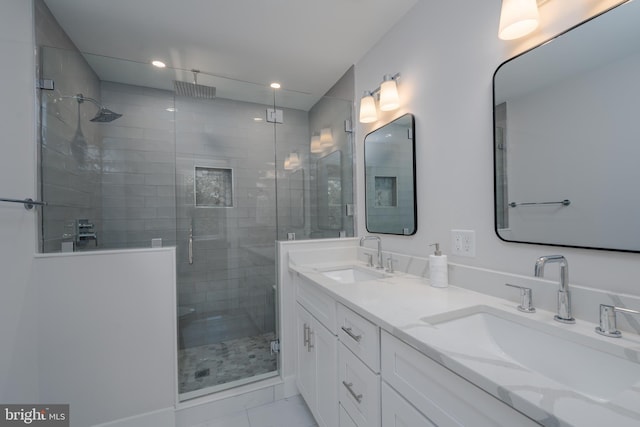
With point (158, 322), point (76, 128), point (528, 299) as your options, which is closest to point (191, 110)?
point (76, 128)

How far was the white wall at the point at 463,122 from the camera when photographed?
0.86m

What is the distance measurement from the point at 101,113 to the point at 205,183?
828 mm

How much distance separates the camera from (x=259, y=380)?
1873 mm

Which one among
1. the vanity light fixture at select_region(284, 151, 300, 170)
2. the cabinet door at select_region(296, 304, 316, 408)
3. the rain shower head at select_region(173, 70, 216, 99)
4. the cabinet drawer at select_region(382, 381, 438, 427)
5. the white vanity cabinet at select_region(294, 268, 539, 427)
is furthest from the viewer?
the vanity light fixture at select_region(284, 151, 300, 170)

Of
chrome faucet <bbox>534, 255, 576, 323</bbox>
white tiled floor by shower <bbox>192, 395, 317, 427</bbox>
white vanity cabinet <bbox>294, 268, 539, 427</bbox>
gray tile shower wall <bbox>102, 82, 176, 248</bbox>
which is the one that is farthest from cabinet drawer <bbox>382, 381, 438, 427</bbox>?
gray tile shower wall <bbox>102, 82, 176, 248</bbox>

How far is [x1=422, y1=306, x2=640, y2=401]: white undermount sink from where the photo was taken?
624 millimetres

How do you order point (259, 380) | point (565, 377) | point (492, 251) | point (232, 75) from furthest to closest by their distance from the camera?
1. point (232, 75)
2. point (259, 380)
3. point (492, 251)
4. point (565, 377)

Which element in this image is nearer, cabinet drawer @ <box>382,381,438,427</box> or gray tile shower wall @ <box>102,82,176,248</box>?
cabinet drawer @ <box>382,381,438,427</box>

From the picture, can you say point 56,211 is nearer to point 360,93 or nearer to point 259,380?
point 259,380

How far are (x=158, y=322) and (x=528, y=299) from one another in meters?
1.93

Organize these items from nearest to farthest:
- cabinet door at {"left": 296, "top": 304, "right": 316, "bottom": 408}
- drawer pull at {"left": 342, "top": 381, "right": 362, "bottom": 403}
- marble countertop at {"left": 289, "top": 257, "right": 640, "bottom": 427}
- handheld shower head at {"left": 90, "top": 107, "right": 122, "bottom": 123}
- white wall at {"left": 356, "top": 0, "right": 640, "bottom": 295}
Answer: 1. marble countertop at {"left": 289, "top": 257, "right": 640, "bottom": 427}
2. white wall at {"left": 356, "top": 0, "right": 640, "bottom": 295}
3. drawer pull at {"left": 342, "top": 381, "right": 362, "bottom": 403}
4. cabinet door at {"left": 296, "top": 304, "right": 316, "bottom": 408}
5. handheld shower head at {"left": 90, "top": 107, "right": 122, "bottom": 123}

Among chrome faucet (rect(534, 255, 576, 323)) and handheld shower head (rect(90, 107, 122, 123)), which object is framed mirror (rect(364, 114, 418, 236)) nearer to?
chrome faucet (rect(534, 255, 576, 323))

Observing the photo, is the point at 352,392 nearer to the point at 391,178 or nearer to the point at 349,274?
the point at 349,274

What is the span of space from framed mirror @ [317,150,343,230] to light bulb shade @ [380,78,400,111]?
0.69 metres
